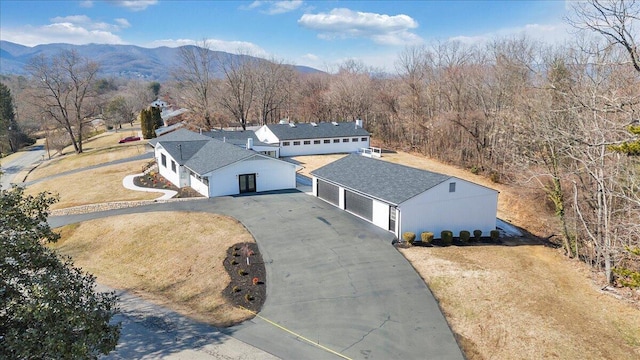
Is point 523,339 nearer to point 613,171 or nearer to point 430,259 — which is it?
point 430,259

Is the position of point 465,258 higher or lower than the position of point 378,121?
Answer: lower

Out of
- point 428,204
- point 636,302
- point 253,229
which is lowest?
point 636,302

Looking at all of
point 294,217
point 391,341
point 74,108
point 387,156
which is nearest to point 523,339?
point 391,341

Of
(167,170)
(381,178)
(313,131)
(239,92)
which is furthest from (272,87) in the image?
(381,178)

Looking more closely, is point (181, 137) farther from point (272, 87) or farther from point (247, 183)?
point (272, 87)

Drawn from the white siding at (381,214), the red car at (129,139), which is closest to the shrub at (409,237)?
the white siding at (381,214)
